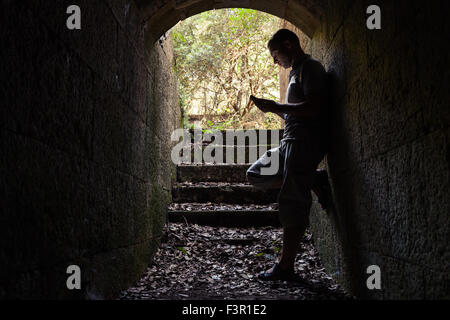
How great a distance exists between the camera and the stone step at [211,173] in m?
5.89

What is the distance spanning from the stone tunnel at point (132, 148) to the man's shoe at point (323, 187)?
0.29 ft

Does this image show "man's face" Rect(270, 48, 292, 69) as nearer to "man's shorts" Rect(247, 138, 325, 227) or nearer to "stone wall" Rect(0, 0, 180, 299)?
"man's shorts" Rect(247, 138, 325, 227)

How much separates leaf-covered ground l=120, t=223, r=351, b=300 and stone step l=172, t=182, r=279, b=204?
0.73 metres

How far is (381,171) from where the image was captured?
1.93 meters

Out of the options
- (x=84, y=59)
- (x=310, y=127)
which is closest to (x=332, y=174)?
(x=310, y=127)

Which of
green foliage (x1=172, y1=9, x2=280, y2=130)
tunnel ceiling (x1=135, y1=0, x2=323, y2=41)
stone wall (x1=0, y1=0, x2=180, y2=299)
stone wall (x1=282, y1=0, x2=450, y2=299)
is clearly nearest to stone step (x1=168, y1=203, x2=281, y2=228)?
stone wall (x1=0, y1=0, x2=180, y2=299)

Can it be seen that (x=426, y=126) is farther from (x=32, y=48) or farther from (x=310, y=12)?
(x=310, y=12)

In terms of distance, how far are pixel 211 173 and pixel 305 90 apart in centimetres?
322

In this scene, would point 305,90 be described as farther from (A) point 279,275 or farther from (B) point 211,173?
(B) point 211,173

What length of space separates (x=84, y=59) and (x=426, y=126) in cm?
168

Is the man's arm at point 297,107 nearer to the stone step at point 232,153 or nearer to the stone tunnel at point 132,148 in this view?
the stone tunnel at point 132,148

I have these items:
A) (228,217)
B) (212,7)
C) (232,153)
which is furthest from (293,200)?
(232,153)

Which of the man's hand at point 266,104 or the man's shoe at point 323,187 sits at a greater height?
the man's hand at point 266,104

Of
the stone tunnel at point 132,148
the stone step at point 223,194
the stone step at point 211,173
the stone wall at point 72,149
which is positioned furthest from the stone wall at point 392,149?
the stone step at point 211,173
